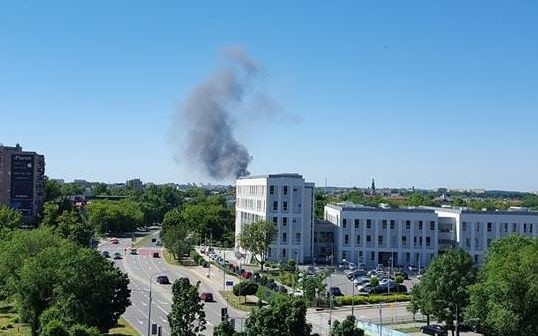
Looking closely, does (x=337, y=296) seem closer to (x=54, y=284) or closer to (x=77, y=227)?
(x=54, y=284)

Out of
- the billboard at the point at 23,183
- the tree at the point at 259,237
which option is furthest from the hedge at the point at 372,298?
the billboard at the point at 23,183

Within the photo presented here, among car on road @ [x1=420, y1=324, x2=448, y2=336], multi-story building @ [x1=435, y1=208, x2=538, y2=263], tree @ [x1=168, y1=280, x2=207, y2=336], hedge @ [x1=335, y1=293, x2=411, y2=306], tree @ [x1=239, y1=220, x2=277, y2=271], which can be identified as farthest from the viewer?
multi-story building @ [x1=435, y1=208, x2=538, y2=263]

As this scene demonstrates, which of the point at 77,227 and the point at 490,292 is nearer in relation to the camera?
the point at 490,292

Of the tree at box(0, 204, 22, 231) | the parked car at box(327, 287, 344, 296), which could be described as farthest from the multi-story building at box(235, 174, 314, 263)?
the tree at box(0, 204, 22, 231)

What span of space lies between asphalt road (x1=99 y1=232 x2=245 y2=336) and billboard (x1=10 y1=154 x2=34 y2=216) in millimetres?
22971

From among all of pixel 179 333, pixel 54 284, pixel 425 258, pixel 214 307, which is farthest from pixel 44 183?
pixel 179 333

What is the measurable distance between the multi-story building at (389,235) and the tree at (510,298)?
41.9 metres

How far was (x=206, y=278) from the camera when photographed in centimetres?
6962

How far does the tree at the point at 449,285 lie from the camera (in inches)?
1708

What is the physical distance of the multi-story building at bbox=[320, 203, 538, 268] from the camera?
8225 cm

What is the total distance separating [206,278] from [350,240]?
20.7 metres

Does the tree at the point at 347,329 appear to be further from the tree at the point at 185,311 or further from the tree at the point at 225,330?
the tree at the point at 185,311

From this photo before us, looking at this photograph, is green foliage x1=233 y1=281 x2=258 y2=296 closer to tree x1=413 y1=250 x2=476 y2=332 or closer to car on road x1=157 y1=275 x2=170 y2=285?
car on road x1=157 y1=275 x2=170 y2=285

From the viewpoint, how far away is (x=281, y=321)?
30.3 metres
